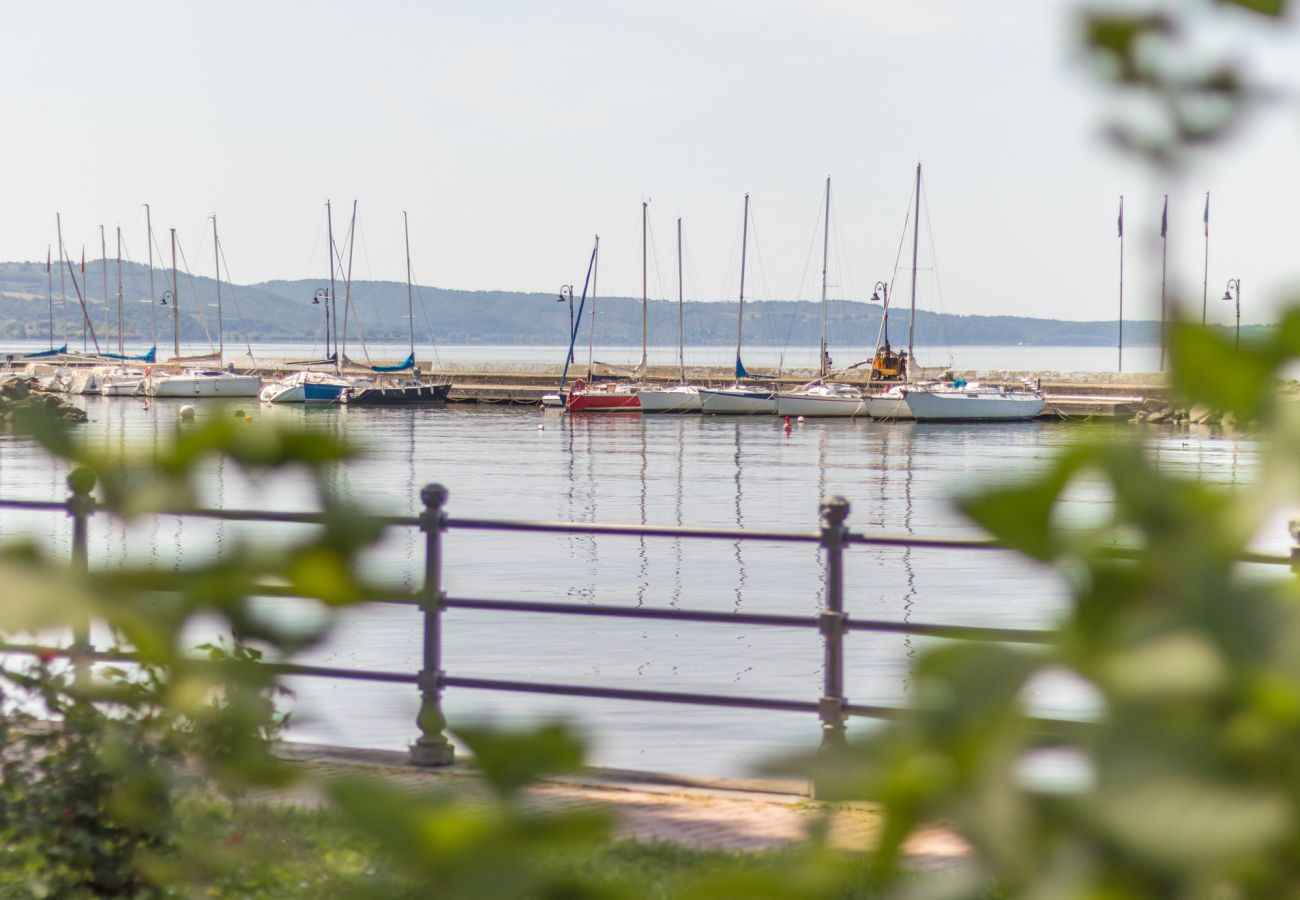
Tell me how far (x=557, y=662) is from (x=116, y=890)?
477 inches

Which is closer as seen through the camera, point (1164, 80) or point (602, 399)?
point (1164, 80)

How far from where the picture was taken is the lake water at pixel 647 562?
666 mm

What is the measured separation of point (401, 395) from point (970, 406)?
96.1 ft

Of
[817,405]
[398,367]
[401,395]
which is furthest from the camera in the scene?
[398,367]

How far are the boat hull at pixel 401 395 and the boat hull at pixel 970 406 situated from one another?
86.2 feet

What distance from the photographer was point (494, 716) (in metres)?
0.58

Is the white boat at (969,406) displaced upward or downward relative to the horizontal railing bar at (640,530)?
downward

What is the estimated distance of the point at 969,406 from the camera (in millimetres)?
72250

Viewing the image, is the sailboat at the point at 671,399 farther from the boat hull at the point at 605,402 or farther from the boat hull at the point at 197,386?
the boat hull at the point at 197,386

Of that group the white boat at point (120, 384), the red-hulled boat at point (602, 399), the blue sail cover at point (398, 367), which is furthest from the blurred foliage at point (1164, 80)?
the white boat at point (120, 384)

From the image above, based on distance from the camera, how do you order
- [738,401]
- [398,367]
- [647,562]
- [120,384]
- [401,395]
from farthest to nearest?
[398,367] < [120,384] < [401,395] < [738,401] < [647,562]

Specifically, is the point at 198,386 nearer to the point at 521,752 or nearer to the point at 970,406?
the point at 970,406

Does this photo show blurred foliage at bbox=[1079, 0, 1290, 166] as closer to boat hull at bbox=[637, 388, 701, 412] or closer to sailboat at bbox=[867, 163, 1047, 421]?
sailboat at bbox=[867, 163, 1047, 421]

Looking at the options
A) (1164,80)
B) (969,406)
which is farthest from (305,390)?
(1164,80)
